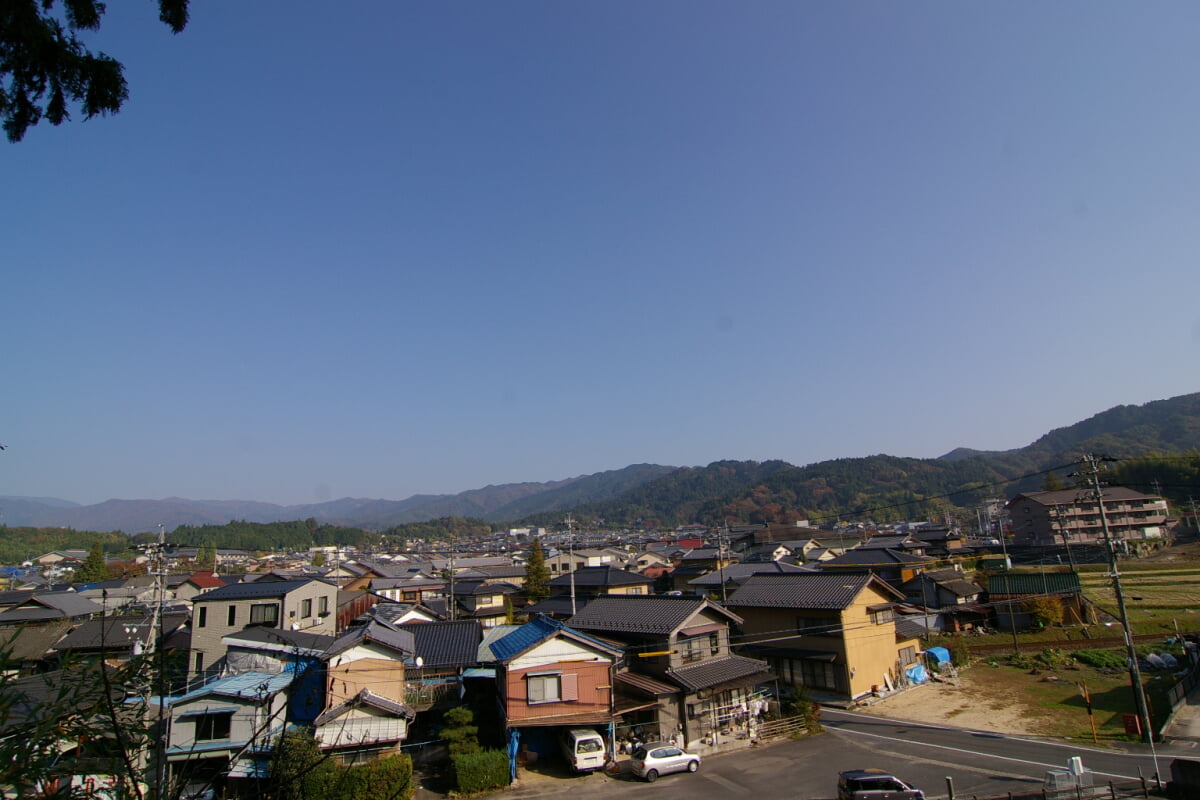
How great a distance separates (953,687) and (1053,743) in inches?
335

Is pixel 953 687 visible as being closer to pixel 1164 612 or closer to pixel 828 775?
pixel 828 775

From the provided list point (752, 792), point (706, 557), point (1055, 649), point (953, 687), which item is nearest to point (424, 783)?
point (752, 792)

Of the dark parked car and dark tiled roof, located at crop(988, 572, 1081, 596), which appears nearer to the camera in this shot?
the dark parked car

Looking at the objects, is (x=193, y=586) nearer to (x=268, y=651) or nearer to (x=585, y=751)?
(x=268, y=651)

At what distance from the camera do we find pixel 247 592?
108 feet

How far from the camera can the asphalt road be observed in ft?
61.3

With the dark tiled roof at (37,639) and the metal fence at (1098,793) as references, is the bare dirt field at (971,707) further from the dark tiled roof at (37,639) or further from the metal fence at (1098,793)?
the dark tiled roof at (37,639)

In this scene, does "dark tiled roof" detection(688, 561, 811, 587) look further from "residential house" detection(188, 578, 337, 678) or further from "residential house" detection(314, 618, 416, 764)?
"residential house" detection(188, 578, 337, 678)

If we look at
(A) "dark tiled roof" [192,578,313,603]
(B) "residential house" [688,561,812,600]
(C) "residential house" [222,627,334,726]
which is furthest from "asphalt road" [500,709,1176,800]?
(B) "residential house" [688,561,812,600]

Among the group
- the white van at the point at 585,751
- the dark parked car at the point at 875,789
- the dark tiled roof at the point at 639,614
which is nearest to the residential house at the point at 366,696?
the white van at the point at 585,751

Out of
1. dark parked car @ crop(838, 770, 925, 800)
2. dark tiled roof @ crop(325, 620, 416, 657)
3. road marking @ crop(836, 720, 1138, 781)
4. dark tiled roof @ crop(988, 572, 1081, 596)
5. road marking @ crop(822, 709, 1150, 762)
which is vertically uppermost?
dark tiled roof @ crop(325, 620, 416, 657)

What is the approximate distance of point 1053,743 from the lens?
72.2 ft

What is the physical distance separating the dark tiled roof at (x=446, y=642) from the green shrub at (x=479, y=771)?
6.89 metres

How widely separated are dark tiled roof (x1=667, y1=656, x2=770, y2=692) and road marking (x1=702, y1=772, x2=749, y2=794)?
316 cm
